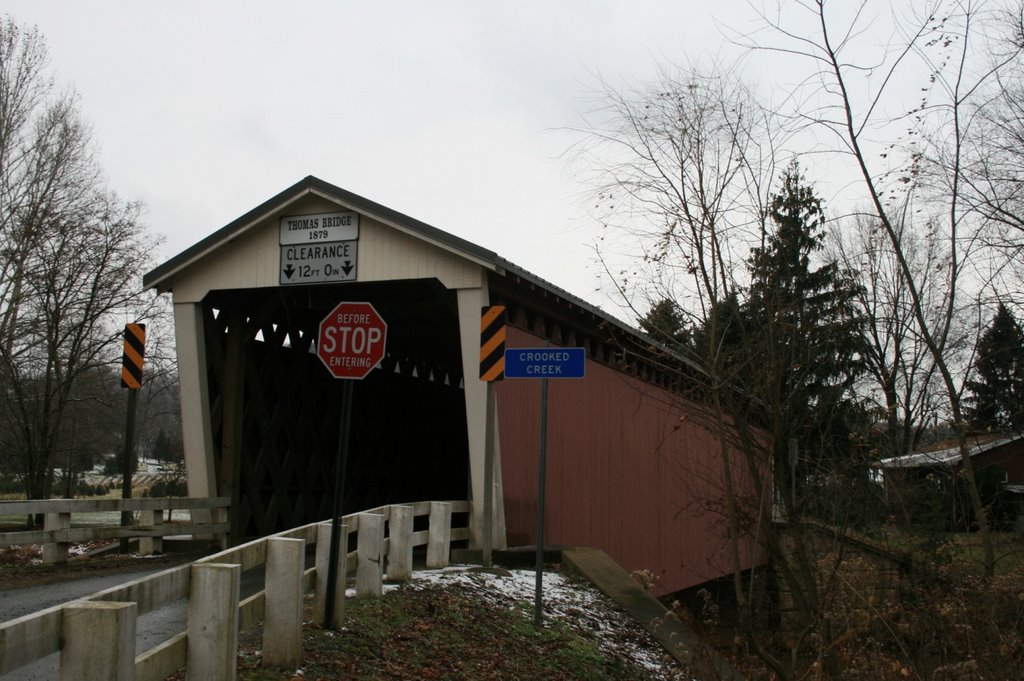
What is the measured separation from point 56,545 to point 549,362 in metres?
5.98

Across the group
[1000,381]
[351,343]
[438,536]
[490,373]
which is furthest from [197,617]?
[1000,381]

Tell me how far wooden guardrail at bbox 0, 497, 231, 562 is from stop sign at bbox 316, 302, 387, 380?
14.0 ft

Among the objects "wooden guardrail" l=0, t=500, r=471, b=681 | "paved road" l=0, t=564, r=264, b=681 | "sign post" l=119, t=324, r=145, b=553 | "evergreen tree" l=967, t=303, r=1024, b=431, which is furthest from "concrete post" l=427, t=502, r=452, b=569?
"evergreen tree" l=967, t=303, r=1024, b=431

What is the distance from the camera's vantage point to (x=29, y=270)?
21.6m

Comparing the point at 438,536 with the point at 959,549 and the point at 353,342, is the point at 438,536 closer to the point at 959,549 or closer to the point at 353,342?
the point at 353,342

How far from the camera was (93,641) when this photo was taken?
362cm

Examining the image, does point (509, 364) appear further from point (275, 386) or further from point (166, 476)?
point (166, 476)

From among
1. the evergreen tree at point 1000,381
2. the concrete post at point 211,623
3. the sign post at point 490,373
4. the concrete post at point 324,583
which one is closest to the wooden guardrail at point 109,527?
the sign post at point 490,373

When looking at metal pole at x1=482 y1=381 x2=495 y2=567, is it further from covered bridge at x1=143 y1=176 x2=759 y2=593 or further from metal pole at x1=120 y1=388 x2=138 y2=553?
metal pole at x1=120 y1=388 x2=138 y2=553

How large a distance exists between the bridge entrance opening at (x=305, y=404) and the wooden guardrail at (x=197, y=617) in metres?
6.32

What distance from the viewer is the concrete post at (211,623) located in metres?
4.54

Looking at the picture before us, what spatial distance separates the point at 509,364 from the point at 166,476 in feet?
58.4

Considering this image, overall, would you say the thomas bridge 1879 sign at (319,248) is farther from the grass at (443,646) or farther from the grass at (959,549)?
the grass at (959,549)

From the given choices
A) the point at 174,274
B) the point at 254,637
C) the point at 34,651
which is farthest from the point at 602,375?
the point at 34,651
